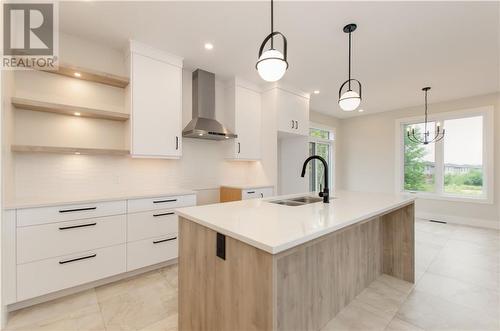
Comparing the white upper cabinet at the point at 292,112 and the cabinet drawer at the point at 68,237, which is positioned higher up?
the white upper cabinet at the point at 292,112

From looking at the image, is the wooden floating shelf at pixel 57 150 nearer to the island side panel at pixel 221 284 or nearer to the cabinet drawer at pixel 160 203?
the cabinet drawer at pixel 160 203

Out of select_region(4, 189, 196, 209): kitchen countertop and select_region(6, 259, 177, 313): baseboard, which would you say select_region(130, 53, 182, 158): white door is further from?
A: select_region(6, 259, 177, 313): baseboard

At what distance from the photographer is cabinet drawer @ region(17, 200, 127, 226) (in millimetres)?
1805

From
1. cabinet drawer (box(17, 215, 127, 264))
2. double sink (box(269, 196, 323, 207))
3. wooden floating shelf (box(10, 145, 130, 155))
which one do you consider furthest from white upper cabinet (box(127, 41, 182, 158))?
double sink (box(269, 196, 323, 207))

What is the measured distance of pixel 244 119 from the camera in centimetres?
372

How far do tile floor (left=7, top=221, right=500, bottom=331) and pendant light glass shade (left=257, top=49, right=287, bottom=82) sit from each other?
77.1 inches

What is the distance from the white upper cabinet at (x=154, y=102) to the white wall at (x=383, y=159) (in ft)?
16.5

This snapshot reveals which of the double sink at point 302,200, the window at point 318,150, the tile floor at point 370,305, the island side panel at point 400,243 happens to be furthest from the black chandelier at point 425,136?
the double sink at point 302,200

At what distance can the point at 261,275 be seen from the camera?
0.98 m

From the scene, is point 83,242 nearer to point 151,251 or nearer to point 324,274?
point 151,251

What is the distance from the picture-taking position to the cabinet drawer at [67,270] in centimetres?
181

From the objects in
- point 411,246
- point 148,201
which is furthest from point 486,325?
point 148,201

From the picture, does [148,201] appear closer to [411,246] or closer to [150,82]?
[150,82]

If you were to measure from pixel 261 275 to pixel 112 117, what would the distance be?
2.51 m
